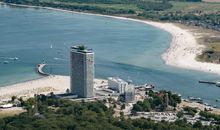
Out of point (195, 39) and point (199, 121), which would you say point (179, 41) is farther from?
point (199, 121)

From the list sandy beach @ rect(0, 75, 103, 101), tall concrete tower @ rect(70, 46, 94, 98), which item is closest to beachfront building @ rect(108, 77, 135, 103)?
sandy beach @ rect(0, 75, 103, 101)

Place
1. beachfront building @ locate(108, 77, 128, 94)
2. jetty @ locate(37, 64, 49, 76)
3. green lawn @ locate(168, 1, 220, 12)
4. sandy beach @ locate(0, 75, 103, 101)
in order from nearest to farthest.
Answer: sandy beach @ locate(0, 75, 103, 101) → beachfront building @ locate(108, 77, 128, 94) → jetty @ locate(37, 64, 49, 76) → green lawn @ locate(168, 1, 220, 12)

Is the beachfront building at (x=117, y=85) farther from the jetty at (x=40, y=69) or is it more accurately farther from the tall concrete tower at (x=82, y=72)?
the jetty at (x=40, y=69)

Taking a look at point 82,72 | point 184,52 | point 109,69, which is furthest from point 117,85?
point 184,52

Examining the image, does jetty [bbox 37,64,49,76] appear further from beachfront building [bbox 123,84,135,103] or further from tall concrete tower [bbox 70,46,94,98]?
beachfront building [bbox 123,84,135,103]

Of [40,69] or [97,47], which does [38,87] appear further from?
[97,47]

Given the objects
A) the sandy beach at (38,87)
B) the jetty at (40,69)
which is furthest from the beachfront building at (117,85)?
the jetty at (40,69)
